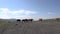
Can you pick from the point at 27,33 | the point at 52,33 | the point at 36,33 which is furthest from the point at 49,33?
the point at 27,33

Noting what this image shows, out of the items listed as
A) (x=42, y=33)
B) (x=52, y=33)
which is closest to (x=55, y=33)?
(x=52, y=33)

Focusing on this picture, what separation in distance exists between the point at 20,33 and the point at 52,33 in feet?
11.7

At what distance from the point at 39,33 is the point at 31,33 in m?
0.88

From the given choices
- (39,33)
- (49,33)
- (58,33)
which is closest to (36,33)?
(39,33)

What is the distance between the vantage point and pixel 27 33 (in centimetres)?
1488

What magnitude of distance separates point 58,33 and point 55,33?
1.04ft

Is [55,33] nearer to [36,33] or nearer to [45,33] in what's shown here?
[45,33]

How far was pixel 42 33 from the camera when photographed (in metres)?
14.5

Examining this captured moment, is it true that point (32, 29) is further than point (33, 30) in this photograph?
Yes

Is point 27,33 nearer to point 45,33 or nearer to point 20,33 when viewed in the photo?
point 20,33

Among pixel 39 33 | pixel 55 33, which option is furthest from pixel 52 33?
pixel 39 33

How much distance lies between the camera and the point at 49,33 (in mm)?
14312

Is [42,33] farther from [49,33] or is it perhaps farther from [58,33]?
[58,33]

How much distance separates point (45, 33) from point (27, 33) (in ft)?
6.56
